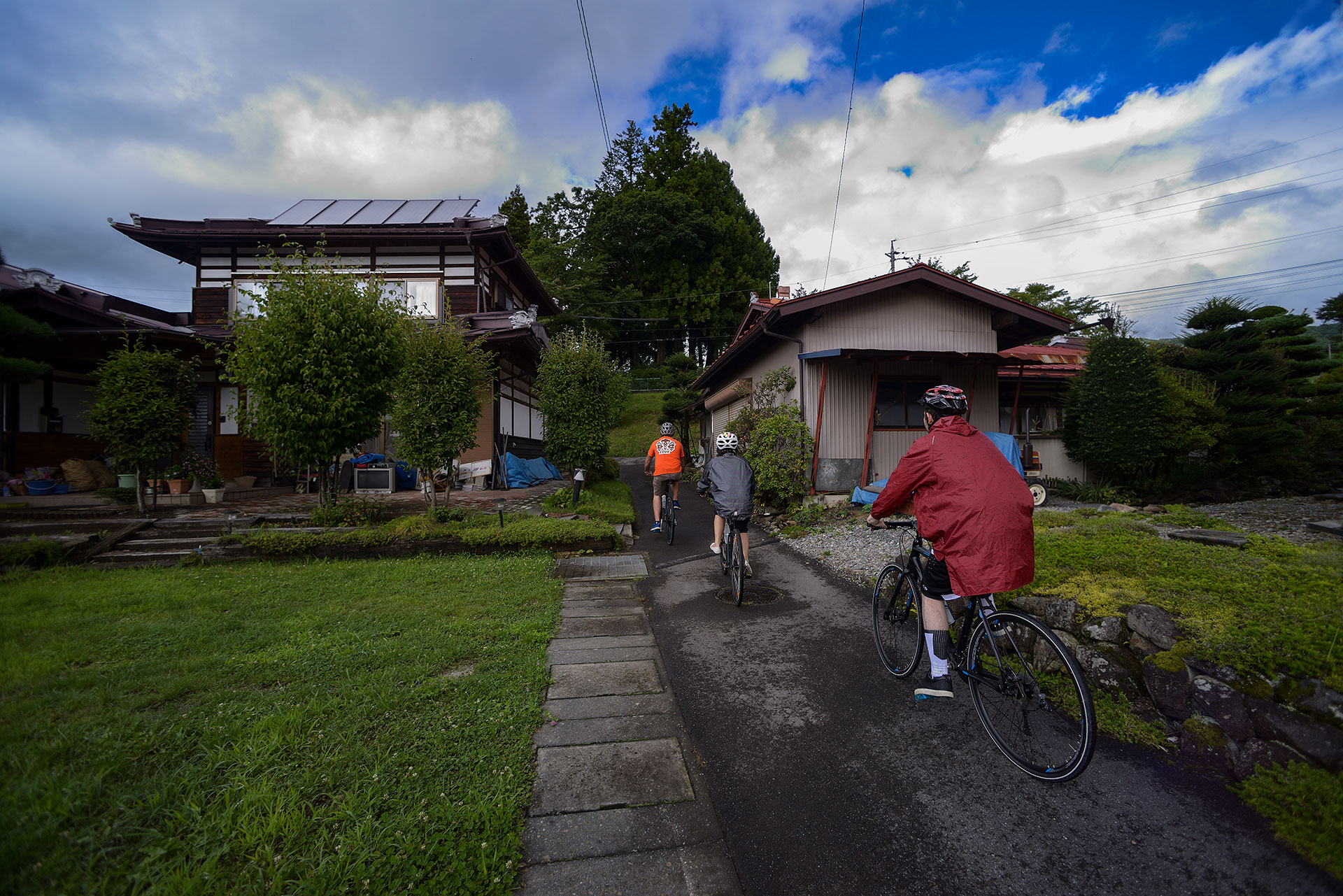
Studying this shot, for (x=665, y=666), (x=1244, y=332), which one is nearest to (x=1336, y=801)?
(x=665, y=666)

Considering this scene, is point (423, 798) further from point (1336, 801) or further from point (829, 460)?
point (829, 460)

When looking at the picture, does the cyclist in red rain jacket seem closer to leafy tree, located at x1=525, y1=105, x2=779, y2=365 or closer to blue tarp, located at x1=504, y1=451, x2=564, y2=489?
blue tarp, located at x1=504, y1=451, x2=564, y2=489

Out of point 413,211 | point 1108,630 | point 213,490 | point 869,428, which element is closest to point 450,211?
point 413,211

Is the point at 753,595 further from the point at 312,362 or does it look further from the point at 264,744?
the point at 312,362

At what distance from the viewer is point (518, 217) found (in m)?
36.7

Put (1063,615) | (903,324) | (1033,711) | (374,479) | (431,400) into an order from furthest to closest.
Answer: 1. (374,479)
2. (903,324)
3. (431,400)
4. (1063,615)
5. (1033,711)

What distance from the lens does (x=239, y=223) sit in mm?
13789

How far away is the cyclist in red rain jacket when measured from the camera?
2.70 metres

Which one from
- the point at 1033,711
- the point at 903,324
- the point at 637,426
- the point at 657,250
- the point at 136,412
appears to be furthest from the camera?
the point at 657,250

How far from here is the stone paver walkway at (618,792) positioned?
1.94m

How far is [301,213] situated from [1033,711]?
65.0ft

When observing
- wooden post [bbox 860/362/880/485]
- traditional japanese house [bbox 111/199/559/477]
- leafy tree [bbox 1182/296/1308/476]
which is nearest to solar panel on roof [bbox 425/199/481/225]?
traditional japanese house [bbox 111/199/559/477]

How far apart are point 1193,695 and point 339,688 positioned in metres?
4.64

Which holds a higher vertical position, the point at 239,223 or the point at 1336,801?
the point at 239,223
